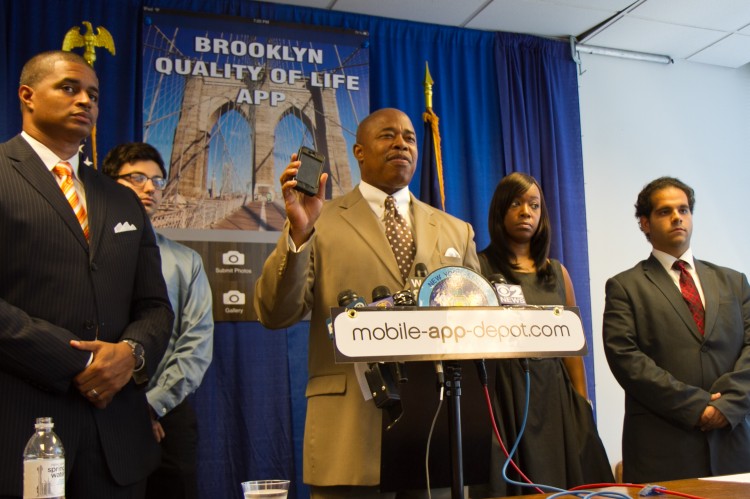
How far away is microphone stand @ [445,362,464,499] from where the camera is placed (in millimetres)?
1226

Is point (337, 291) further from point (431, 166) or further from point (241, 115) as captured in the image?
point (241, 115)

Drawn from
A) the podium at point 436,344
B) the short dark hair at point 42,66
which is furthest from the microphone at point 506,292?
the short dark hair at point 42,66

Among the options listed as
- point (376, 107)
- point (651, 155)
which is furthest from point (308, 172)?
point (651, 155)

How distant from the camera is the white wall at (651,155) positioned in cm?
500

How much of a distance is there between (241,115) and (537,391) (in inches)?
89.7

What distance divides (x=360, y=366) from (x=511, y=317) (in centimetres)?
34

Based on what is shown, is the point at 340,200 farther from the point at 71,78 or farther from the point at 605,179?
the point at 605,179

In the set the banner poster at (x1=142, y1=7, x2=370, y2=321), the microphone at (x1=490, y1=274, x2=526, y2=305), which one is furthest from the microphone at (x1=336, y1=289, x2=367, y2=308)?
the banner poster at (x1=142, y1=7, x2=370, y2=321)

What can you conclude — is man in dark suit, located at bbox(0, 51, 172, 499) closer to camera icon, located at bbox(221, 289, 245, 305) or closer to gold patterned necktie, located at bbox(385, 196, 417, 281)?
gold patterned necktie, located at bbox(385, 196, 417, 281)

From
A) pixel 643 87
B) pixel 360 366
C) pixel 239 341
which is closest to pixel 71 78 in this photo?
pixel 360 366

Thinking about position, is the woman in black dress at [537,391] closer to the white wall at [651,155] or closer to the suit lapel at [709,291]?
the suit lapel at [709,291]

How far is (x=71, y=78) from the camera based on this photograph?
2.05 meters

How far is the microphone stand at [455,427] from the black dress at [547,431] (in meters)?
1.30

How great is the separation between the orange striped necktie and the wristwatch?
307 mm
